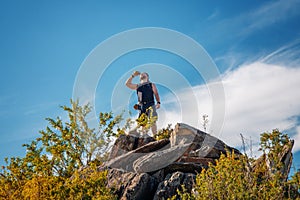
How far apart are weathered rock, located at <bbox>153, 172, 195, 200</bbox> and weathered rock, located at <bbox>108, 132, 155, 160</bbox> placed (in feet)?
11.8

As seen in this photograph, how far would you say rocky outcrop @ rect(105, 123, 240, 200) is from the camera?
40.3 ft

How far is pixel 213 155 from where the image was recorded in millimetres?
14445

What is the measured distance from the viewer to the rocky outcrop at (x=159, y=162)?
1228 cm

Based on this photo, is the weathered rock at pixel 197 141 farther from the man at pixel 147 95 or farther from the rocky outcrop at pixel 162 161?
the man at pixel 147 95

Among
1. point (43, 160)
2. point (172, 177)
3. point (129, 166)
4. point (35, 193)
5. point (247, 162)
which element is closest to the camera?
point (247, 162)

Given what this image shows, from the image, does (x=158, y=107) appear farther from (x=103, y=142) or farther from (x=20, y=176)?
(x=20, y=176)

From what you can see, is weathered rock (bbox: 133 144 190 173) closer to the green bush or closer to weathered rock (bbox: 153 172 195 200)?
weathered rock (bbox: 153 172 195 200)

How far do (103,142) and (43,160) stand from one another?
3922 mm

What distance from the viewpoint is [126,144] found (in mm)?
15953

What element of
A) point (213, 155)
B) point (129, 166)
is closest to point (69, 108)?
point (129, 166)

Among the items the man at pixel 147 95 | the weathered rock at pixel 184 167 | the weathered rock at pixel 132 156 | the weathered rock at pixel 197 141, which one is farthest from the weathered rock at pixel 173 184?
the man at pixel 147 95

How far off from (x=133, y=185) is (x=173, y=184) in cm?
120

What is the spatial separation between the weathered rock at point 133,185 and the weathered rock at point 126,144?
2613 millimetres

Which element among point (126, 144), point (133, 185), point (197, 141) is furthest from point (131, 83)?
point (133, 185)
